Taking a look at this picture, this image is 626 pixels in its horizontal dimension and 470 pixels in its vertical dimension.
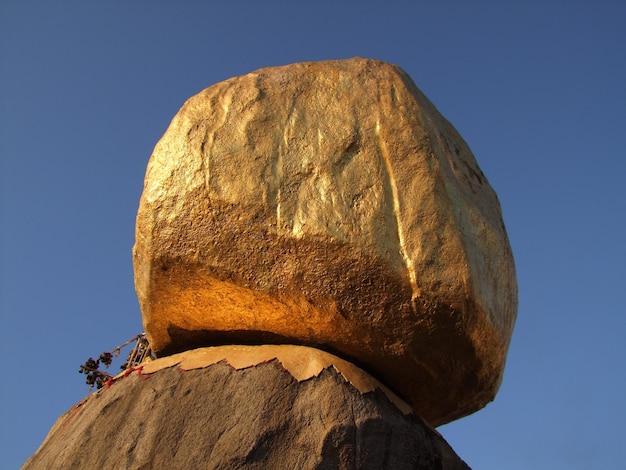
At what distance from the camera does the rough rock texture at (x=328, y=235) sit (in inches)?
111

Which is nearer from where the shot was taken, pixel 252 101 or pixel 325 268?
pixel 325 268

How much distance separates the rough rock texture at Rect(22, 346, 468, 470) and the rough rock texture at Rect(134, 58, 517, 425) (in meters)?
0.27

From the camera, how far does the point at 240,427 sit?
8.53 feet

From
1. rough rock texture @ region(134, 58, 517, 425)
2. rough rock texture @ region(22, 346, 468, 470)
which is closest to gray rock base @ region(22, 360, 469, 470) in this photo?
rough rock texture @ region(22, 346, 468, 470)

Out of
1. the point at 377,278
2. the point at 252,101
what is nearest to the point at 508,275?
the point at 377,278

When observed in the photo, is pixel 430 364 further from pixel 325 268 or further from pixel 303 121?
pixel 303 121

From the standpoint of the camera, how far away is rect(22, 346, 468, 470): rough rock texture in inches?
101

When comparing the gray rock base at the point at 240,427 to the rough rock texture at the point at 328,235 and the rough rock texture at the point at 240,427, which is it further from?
the rough rock texture at the point at 328,235

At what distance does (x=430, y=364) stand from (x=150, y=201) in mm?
1389

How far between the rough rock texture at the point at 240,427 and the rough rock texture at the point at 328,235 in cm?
27

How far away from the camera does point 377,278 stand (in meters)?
2.77

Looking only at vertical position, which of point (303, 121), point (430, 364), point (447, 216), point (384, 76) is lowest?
point (430, 364)

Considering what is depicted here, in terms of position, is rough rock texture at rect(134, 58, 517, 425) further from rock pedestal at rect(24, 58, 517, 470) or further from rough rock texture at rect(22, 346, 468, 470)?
rough rock texture at rect(22, 346, 468, 470)

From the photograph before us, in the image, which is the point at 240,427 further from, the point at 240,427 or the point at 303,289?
the point at 303,289
